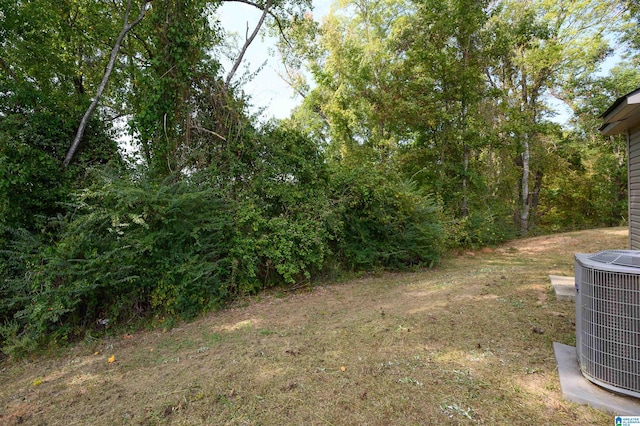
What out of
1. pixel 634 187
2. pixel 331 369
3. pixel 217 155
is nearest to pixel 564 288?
pixel 634 187

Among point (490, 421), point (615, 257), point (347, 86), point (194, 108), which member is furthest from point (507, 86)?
point (490, 421)

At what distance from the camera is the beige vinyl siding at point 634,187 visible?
5.06 meters

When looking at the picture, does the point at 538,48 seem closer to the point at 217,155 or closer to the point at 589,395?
the point at 217,155

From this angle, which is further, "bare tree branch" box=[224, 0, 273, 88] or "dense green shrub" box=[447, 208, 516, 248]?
"dense green shrub" box=[447, 208, 516, 248]

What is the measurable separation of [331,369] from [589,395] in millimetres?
1702

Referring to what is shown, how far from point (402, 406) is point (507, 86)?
16.5m

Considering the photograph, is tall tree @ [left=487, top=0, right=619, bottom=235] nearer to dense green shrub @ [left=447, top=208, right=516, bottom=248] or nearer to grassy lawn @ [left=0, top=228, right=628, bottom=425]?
Result: dense green shrub @ [left=447, top=208, right=516, bottom=248]

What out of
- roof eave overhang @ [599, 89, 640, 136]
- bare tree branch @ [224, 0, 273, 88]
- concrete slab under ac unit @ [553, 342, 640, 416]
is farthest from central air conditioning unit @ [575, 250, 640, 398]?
bare tree branch @ [224, 0, 273, 88]

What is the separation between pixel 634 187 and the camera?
5.29 metres

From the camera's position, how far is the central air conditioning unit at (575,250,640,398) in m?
1.77

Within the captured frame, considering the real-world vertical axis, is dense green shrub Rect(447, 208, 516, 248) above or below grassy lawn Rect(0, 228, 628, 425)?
above

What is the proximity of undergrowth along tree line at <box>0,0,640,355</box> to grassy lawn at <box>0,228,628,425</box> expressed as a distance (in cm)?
92

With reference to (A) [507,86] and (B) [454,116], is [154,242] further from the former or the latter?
(A) [507,86]

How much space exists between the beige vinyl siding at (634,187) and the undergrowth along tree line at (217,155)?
326 cm
